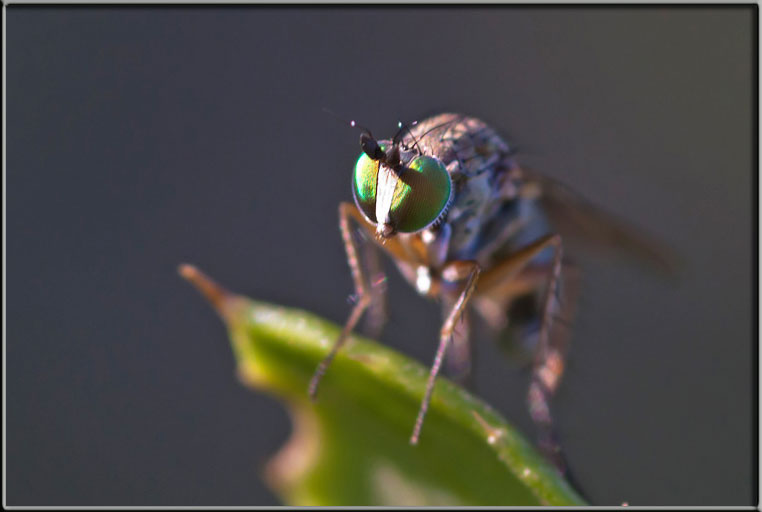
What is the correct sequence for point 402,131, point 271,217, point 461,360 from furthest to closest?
point 271,217 < point 461,360 < point 402,131

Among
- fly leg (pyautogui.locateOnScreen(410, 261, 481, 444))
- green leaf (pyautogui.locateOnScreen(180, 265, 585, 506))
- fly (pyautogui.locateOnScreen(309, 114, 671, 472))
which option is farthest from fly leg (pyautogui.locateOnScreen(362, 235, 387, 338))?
green leaf (pyautogui.locateOnScreen(180, 265, 585, 506))

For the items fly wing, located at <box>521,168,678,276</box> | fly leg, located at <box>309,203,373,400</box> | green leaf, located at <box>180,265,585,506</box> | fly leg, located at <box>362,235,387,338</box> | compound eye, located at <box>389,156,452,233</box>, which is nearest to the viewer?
green leaf, located at <box>180,265,585,506</box>

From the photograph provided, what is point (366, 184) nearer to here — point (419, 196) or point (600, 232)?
point (419, 196)

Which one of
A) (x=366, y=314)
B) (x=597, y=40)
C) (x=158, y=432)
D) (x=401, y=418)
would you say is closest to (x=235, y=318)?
(x=401, y=418)

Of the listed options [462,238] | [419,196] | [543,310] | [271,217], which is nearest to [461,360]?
[543,310]

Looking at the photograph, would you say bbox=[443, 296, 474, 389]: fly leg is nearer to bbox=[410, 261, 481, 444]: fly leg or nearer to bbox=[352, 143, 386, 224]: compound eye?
bbox=[410, 261, 481, 444]: fly leg

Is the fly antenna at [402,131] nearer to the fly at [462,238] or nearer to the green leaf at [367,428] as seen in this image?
the fly at [462,238]

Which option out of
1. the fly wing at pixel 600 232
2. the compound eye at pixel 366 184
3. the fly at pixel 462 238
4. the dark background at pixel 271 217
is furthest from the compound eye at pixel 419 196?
the dark background at pixel 271 217
